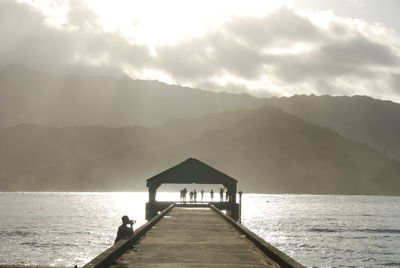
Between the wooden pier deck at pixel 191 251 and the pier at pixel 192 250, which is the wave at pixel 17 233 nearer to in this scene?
the pier at pixel 192 250

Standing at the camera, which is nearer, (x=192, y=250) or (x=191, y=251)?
(x=191, y=251)

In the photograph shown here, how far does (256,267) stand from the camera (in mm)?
13086

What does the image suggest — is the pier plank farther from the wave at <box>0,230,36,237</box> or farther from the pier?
the wave at <box>0,230,36,237</box>

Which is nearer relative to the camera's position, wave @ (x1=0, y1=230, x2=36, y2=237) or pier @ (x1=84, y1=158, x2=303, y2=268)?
pier @ (x1=84, y1=158, x2=303, y2=268)

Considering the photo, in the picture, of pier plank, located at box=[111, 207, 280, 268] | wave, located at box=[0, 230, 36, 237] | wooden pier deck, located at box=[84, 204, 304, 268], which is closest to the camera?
wooden pier deck, located at box=[84, 204, 304, 268]

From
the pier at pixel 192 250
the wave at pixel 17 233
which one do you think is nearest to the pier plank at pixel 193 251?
the pier at pixel 192 250

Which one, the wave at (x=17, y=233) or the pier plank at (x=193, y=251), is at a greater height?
the pier plank at (x=193, y=251)

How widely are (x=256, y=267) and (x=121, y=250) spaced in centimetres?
370

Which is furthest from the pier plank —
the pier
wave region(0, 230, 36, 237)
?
wave region(0, 230, 36, 237)

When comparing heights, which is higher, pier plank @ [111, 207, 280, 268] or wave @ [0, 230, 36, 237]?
pier plank @ [111, 207, 280, 268]

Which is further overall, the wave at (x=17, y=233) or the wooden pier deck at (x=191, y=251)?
the wave at (x=17, y=233)

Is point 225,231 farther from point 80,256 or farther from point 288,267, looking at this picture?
point 80,256

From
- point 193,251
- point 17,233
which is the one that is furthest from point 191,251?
point 17,233

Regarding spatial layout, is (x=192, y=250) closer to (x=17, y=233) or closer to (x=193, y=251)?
(x=193, y=251)
